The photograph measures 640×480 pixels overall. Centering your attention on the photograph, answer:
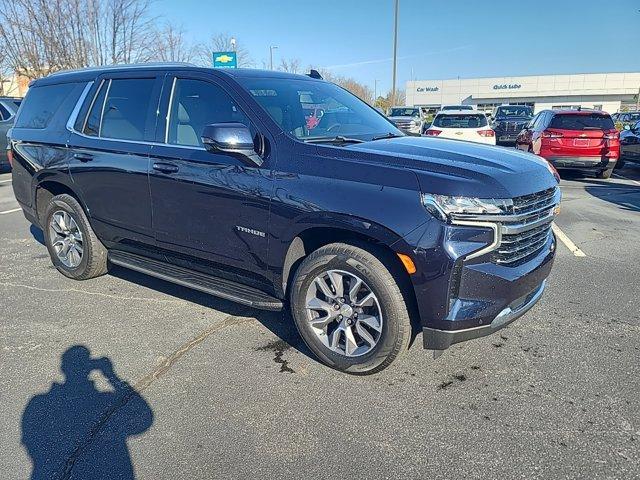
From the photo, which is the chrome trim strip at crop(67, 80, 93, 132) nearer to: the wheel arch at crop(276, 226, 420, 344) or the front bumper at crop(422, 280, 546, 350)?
the wheel arch at crop(276, 226, 420, 344)

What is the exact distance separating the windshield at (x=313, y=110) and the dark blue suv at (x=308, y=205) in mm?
17

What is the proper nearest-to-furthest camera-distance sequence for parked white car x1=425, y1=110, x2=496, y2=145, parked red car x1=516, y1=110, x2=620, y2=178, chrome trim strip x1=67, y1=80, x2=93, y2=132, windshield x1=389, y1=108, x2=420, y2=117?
chrome trim strip x1=67, y1=80, x2=93, y2=132, parked red car x1=516, y1=110, x2=620, y2=178, parked white car x1=425, y1=110, x2=496, y2=145, windshield x1=389, y1=108, x2=420, y2=117

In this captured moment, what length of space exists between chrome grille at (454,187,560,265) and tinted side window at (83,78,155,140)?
274cm

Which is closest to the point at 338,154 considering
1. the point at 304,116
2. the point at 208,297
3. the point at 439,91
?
the point at 304,116

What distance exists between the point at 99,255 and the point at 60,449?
8.29 ft

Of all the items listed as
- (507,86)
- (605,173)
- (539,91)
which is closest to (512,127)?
(605,173)

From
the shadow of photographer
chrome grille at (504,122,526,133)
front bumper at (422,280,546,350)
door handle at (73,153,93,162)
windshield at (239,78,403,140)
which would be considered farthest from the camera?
chrome grille at (504,122,526,133)

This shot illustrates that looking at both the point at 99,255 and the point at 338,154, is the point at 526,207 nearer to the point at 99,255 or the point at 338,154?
the point at 338,154

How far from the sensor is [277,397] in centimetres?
293

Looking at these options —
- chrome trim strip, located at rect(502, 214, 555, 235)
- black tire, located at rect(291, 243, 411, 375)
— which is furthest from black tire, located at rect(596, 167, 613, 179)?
black tire, located at rect(291, 243, 411, 375)

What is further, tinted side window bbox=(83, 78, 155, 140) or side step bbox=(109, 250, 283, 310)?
tinted side window bbox=(83, 78, 155, 140)

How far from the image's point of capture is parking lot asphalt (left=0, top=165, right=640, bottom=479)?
238 cm

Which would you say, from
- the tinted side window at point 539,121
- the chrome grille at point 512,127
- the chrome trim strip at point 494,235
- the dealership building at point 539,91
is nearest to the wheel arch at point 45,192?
the chrome trim strip at point 494,235

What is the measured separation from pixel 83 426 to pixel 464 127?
39.5 ft
